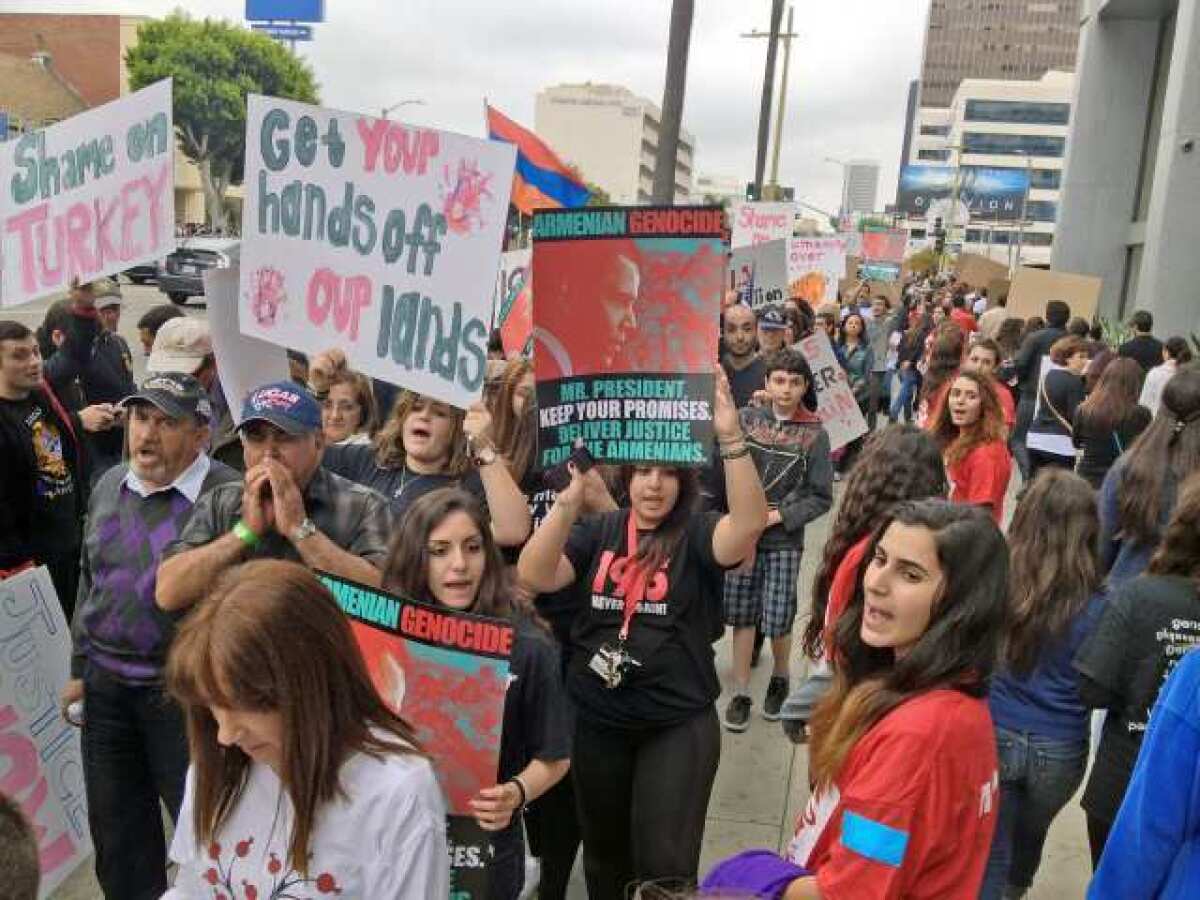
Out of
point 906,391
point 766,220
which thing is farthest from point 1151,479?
point 766,220

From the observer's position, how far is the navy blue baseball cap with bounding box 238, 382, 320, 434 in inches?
123

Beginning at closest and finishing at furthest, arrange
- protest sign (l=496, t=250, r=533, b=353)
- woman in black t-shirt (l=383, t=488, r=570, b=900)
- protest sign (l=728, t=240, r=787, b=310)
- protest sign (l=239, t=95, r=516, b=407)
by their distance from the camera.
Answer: woman in black t-shirt (l=383, t=488, r=570, b=900)
protest sign (l=239, t=95, r=516, b=407)
protest sign (l=496, t=250, r=533, b=353)
protest sign (l=728, t=240, r=787, b=310)

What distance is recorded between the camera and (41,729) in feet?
11.9

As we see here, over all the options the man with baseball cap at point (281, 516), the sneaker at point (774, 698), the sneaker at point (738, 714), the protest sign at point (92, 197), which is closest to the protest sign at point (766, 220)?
the sneaker at point (774, 698)

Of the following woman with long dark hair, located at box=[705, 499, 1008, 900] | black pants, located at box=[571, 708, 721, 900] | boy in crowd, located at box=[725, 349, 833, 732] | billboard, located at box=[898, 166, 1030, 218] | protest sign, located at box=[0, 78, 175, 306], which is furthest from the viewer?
billboard, located at box=[898, 166, 1030, 218]

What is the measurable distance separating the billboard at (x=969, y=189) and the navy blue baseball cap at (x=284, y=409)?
7706 cm

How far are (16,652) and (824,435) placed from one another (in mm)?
3709

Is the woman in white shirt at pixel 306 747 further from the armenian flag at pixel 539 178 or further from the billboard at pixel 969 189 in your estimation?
the billboard at pixel 969 189

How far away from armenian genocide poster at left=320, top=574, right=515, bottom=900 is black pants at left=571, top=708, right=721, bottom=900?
892mm

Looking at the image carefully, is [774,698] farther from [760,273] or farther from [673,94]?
[673,94]

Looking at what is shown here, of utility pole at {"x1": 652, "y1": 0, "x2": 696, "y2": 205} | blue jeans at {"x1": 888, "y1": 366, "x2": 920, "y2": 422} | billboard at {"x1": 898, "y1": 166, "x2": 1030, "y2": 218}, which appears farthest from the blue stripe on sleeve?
billboard at {"x1": 898, "y1": 166, "x2": 1030, "y2": 218}

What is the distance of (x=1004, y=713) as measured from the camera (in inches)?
128

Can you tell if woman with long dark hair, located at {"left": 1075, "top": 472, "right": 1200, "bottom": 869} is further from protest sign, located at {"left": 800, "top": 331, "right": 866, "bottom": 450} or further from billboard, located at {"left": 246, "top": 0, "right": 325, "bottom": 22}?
billboard, located at {"left": 246, "top": 0, "right": 325, "bottom": 22}

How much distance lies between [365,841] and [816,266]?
43.3 ft
